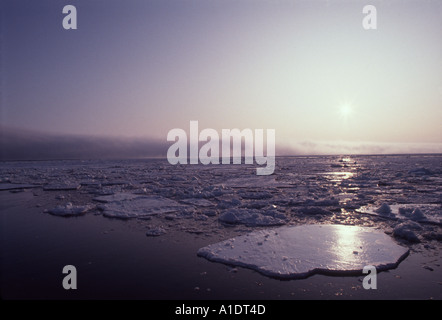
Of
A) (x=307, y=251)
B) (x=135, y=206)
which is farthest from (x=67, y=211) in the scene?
(x=307, y=251)

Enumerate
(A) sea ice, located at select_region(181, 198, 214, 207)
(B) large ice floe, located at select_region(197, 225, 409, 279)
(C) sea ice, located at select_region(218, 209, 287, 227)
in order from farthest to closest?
(A) sea ice, located at select_region(181, 198, 214, 207) → (C) sea ice, located at select_region(218, 209, 287, 227) → (B) large ice floe, located at select_region(197, 225, 409, 279)

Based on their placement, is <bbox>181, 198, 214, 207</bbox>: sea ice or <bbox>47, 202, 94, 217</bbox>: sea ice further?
<bbox>181, 198, 214, 207</bbox>: sea ice

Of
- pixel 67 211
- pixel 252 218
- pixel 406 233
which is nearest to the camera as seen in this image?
pixel 406 233

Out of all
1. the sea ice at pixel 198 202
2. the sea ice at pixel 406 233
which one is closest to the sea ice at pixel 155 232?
the sea ice at pixel 198 202

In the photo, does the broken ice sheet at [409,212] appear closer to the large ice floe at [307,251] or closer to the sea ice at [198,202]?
the large ice floe at [307,251]

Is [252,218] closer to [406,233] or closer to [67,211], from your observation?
[406,233]

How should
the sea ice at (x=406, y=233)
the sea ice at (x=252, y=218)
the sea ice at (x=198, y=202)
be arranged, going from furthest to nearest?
the sea ice at (x=198, y=202), the sea ice at (x=252, y=218), the sea ice at (x=406, y=233)

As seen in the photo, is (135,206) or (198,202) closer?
(135,206)

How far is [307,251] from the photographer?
430 cm

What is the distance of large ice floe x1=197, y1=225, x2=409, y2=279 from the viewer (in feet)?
12.2

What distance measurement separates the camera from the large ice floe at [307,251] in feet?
12.2

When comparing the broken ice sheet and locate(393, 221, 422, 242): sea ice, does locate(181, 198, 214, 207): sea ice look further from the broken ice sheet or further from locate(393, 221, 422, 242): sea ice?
locate(393, 221, 422, 242): sea ice

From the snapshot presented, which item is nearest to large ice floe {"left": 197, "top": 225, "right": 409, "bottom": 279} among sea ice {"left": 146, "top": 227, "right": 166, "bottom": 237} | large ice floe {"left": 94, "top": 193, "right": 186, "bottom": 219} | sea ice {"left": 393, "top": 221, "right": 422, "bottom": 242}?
sea ice {"left": 393, "top": 221, "right": 422, "bottom": 242}

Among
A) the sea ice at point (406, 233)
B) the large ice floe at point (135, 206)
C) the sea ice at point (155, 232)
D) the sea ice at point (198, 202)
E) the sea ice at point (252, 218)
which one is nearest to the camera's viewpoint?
the sea ice at point (406, 233)
